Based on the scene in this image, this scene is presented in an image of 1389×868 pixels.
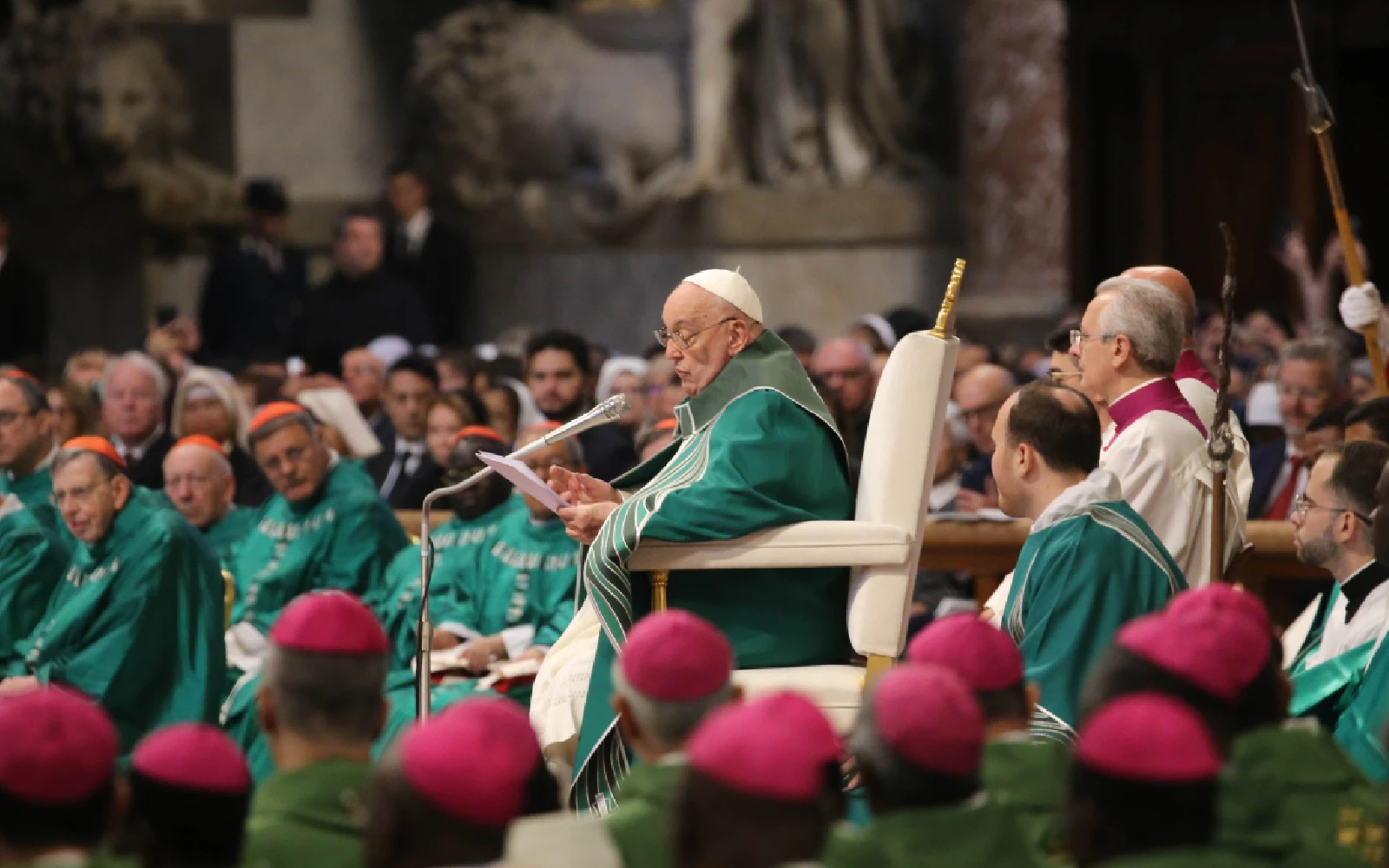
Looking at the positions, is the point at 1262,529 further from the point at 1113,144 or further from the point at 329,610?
the point at 1113,144

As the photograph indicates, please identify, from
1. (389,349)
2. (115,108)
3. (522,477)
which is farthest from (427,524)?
(115,108)

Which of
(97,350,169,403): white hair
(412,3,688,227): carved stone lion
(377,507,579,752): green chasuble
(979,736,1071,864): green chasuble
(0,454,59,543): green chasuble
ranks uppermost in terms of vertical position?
(412,3,688,227): carved stone lion

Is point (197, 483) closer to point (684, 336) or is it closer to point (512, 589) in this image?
point (512, 589)

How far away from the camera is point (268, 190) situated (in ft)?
43.8

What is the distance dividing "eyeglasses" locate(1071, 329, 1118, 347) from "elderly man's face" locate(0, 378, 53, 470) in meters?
4.38

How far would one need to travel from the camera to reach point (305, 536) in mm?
8211

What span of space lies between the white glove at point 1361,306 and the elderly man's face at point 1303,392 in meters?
0.81

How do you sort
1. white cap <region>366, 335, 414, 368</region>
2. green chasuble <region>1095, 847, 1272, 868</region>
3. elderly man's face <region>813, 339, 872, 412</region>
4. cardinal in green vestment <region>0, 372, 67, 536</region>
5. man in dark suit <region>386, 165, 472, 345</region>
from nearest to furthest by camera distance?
green chasuble <region>1095, 847, 1272, 868</region>, cardinal in green vestment <region>0, 372, 67, 536</region>, elderly man's face <region>813, 339, 872, 412</region>, white cap <region>366, 335, 414, 368</region>, man in dark suit <region>386, 165, 472, 345</region>

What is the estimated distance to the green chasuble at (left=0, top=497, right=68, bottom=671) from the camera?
7617mm

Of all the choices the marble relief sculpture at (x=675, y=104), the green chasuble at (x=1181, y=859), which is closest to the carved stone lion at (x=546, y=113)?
the marble relief sculpture at (x=675, y=104)

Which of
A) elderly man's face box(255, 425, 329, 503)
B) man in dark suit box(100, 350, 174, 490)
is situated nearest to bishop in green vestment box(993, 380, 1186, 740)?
elderly man's face box(255, 425, 329, 503)

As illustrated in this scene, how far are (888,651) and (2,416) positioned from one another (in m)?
4.35

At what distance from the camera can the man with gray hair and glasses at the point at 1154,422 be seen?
5684 mm

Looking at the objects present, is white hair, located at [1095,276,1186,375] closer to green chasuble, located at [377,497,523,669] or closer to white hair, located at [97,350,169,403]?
green chasuble, located at [377,497,523,669]
